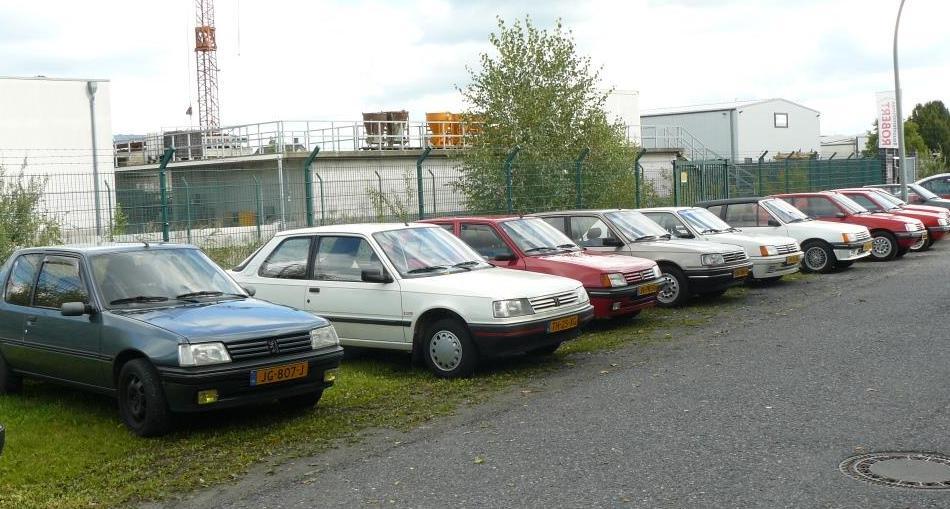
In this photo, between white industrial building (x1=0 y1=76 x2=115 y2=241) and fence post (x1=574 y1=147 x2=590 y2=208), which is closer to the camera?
fence post (x1=574 y1=147 x2=590 y2=208)

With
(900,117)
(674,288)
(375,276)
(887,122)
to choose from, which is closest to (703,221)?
(674,288)

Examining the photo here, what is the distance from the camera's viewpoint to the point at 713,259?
573 inches

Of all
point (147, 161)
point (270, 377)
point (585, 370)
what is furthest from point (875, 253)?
point (147, 161)

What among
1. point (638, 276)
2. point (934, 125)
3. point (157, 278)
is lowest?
point (638, 276)

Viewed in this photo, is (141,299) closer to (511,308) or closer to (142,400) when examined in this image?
(142,400)

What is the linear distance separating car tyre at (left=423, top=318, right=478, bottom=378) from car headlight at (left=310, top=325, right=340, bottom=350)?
5.55 ft

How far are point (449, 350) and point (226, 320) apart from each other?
8.53 feet

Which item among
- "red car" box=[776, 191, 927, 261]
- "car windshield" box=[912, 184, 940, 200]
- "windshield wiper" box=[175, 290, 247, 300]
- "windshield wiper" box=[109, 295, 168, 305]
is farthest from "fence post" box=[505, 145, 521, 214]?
"car windshield" box=[912, 184, 940, 200]

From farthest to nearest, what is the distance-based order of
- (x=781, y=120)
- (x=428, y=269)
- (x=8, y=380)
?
(x=781, y=120) < (x=428, y=269) < (x=8, y=380)

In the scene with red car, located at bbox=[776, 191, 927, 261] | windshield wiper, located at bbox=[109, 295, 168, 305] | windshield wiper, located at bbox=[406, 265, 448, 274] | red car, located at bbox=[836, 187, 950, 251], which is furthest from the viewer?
red car, located at bbox=[836, 187, 950, 251]

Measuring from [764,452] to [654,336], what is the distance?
18.3ft

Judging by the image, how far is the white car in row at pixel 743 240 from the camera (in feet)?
52.7

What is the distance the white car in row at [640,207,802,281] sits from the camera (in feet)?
52.7

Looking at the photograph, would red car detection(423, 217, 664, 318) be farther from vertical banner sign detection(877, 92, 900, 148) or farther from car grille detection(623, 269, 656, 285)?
vertical banner sign detection(877, 92, 900, 148)
